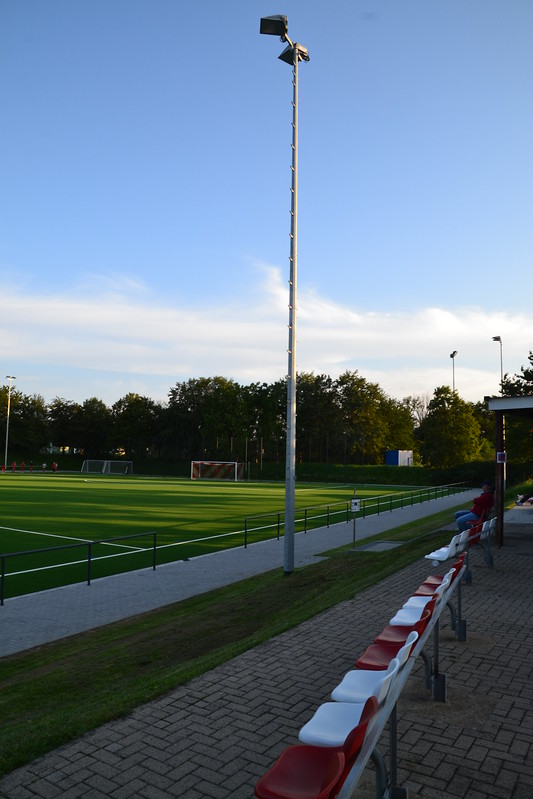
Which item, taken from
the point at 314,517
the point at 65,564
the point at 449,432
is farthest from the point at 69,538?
the point at 449,432

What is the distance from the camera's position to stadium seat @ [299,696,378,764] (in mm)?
2428

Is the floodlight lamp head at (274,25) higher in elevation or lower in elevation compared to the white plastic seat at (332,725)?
higher

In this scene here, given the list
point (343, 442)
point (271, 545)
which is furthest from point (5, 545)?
point (343, 442)

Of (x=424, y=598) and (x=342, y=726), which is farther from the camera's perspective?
(x=424, y=598)

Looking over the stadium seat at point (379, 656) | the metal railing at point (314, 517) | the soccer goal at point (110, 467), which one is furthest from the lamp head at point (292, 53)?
the soccer goal at point (110, 467)

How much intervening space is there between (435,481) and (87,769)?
6144 cm

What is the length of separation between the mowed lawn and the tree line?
1811 inches

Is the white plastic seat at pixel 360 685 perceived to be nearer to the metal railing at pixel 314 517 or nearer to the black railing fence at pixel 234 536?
the black railing fence at pixel 234 536

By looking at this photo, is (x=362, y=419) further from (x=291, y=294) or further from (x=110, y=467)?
(x=291, y=294)

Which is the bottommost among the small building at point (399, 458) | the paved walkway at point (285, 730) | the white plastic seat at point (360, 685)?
the paved walkway at point (285, 730)

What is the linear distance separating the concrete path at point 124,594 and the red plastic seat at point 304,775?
700 centimetres

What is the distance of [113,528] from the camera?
21766 millimetres

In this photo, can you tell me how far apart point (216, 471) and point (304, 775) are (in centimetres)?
7622

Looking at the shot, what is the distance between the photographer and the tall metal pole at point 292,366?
13.6m
